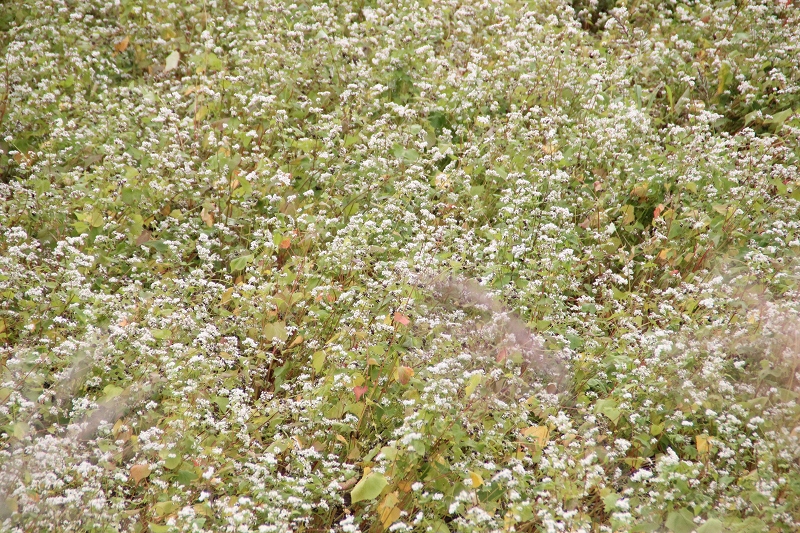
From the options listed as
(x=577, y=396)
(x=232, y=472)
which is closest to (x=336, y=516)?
(x=232, y=472)

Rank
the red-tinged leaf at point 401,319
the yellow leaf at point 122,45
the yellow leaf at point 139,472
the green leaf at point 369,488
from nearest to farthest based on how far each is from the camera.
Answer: the green leaf at point 369,488, the yellow leaf at point 139,472, the red-tinged leaf at point 401,319, the yellow leaf at point 122,45

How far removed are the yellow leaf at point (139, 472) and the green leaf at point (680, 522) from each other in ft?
8.18

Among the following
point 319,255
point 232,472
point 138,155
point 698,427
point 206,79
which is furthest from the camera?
point 206,79

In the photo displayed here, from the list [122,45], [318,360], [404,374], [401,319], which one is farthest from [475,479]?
[122,45]

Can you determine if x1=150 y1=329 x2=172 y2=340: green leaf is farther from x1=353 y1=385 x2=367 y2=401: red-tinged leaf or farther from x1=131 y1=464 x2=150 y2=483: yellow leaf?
x1=353 y1=385 x2=367 y2=401: red-tinged leaf

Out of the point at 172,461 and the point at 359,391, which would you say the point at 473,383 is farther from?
the point at 172,461

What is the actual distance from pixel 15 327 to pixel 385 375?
2.38 metres

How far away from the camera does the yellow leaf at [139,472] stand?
3293 mm

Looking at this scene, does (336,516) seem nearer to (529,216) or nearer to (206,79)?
(529,216)

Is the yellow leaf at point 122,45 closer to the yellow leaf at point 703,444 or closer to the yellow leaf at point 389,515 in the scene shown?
the yellow leaf at point 389,515

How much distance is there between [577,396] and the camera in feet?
13.3

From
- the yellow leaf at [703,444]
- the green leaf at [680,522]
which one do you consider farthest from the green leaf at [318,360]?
the yellow leaf at [703,444]

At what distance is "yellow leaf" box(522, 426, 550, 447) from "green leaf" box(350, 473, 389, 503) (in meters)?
0.91

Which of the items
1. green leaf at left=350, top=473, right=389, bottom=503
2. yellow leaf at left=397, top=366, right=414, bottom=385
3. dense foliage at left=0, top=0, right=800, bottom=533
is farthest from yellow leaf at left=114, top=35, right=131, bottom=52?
green leaf at left=350, top=473, right=389, bottom=503
